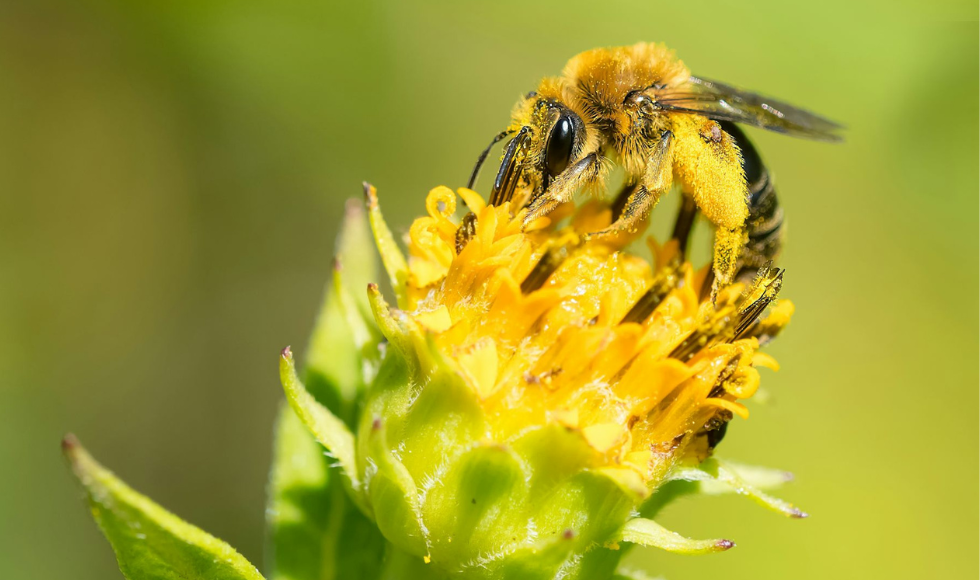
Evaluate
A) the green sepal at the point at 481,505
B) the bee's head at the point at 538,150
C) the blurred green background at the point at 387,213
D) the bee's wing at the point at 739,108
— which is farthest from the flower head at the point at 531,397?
the blurred green background at the point at 387,213

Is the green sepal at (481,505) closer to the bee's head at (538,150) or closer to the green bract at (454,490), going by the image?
the green bract at (454,490)

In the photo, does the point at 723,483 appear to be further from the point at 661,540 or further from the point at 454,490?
the point at 454,490

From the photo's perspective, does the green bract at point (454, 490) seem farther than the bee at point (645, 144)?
No

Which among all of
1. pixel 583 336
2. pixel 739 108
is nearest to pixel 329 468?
pixel 583 336

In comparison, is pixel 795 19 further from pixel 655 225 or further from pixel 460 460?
pixel 460 460

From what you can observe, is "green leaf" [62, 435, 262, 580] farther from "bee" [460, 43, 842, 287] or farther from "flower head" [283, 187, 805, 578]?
"bee" [460, 43, 842, 287]
